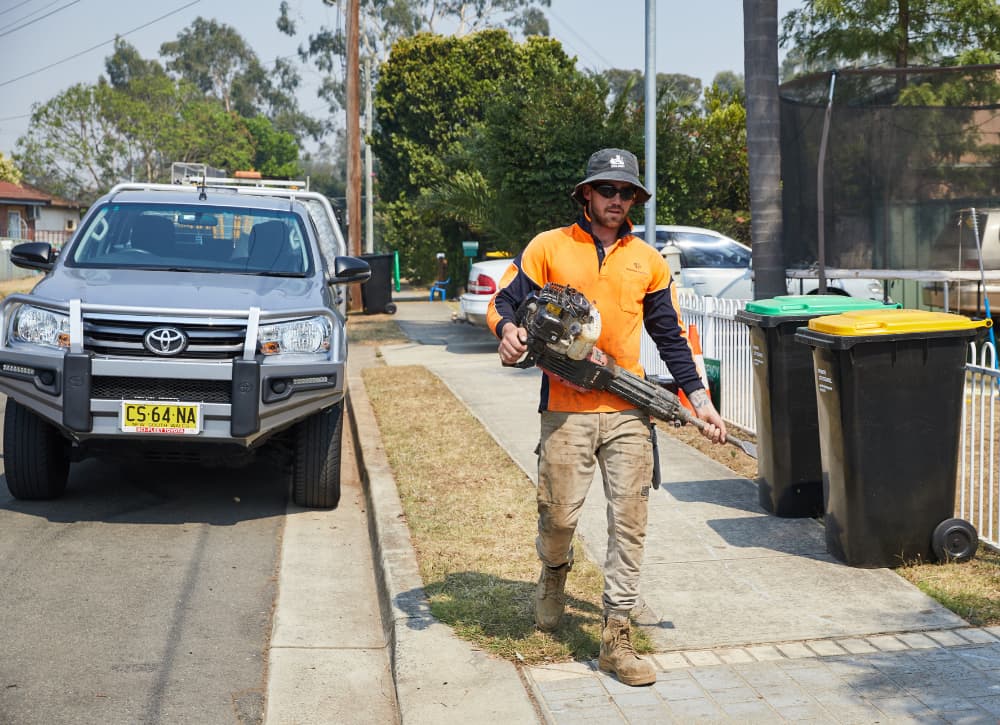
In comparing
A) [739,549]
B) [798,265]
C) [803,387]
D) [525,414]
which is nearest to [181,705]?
[739,549]

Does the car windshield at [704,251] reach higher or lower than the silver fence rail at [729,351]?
higher

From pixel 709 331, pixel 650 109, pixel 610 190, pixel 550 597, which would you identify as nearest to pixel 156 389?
pixel 550 597

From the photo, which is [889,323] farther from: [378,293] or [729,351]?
[378,293]

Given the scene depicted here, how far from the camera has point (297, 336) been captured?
23.2ft

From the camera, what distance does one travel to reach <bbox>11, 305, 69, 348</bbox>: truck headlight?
22.2 feet

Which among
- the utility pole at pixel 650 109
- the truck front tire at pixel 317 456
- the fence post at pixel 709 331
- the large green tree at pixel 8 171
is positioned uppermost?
the large green tree at pixel 8 171

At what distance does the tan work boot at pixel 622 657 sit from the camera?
432 centimetres

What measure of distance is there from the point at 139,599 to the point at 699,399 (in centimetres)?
282

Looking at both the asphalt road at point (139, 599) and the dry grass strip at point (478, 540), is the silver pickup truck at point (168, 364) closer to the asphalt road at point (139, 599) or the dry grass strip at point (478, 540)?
the asphalt road at point (139, 599)

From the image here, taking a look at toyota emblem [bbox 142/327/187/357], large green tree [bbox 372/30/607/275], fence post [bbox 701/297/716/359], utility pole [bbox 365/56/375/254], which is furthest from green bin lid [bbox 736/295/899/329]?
utility pole [bbox 365/56/375/254]

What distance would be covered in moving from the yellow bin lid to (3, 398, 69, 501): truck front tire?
452 cm

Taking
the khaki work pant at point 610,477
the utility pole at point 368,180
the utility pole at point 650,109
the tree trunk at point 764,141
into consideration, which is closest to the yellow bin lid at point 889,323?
the khaki work pant at point 610,477

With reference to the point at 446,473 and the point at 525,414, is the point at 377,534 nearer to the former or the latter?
the point at 446,473

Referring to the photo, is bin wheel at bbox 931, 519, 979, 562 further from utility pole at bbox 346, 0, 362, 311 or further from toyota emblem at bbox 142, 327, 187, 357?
utility pole at bbox 346, 0, 362, 311
